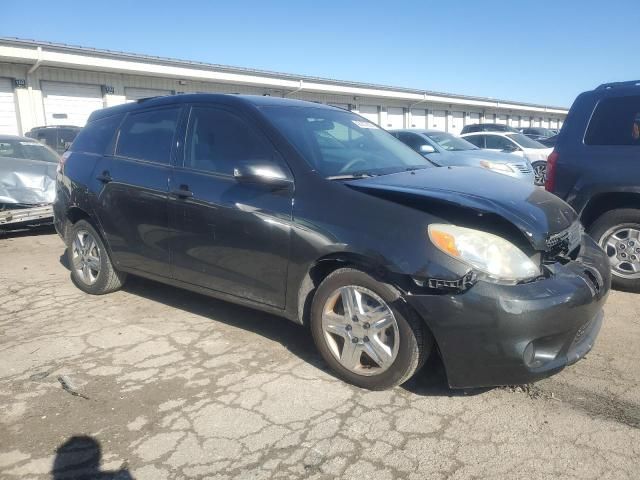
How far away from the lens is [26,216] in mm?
7410

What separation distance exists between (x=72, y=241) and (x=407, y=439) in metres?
3.90

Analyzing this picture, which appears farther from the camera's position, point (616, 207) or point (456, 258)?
point (616, 207)

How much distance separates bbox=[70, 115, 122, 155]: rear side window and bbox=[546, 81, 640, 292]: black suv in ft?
13.7

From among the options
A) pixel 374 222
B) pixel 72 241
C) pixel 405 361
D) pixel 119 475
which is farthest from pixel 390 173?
pixel 72 241

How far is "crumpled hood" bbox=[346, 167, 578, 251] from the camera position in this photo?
2820mm

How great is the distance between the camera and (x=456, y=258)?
265cm

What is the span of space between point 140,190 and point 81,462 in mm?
2185

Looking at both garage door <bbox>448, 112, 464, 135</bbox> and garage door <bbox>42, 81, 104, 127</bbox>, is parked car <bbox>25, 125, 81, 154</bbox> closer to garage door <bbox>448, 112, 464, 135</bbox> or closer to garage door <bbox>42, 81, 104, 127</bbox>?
garage door <bbox>42, 81, 104, 127</bbox>

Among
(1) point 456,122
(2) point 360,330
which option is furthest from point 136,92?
(1) point 456,122

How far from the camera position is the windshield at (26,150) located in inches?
325

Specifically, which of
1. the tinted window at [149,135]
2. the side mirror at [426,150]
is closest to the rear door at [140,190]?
the tinted window at [149,135]

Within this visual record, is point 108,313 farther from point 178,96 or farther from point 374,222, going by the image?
point 374,222

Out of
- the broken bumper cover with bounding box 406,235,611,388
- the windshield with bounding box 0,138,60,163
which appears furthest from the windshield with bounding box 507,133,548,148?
the broken bumper cover with bounding box 406,235,611,388

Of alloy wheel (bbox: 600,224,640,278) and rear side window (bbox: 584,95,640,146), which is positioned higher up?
rear side window (bbox: 584,95,640,146)
